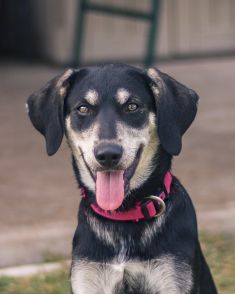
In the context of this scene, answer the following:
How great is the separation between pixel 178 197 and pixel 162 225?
0.62ft

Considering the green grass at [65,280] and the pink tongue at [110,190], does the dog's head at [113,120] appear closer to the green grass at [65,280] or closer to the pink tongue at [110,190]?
the pink tongue at [110,190]

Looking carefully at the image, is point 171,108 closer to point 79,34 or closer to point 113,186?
point 113,186

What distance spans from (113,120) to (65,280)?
1713mm

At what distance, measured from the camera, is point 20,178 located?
7.35 m

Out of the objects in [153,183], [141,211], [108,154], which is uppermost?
[108,154]

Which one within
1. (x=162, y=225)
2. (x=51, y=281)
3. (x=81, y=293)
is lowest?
(x=51, y=281)

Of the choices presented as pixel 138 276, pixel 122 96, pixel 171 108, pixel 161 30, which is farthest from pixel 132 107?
pixel 161 30

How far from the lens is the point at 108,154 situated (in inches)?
160

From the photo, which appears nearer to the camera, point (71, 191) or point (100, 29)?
point (71, 191)

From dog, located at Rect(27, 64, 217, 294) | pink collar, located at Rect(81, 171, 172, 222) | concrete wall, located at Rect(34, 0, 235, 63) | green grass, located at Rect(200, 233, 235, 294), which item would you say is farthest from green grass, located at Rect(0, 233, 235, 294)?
concrete wall, located at Rect(34, 0, 235, 63)

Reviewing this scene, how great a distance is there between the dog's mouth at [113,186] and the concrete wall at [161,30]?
829cm

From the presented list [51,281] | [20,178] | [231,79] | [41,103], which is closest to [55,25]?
[231,79]

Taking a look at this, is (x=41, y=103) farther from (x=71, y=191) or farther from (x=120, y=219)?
(x=71, y=191)

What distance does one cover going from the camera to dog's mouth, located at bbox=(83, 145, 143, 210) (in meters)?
4.21
